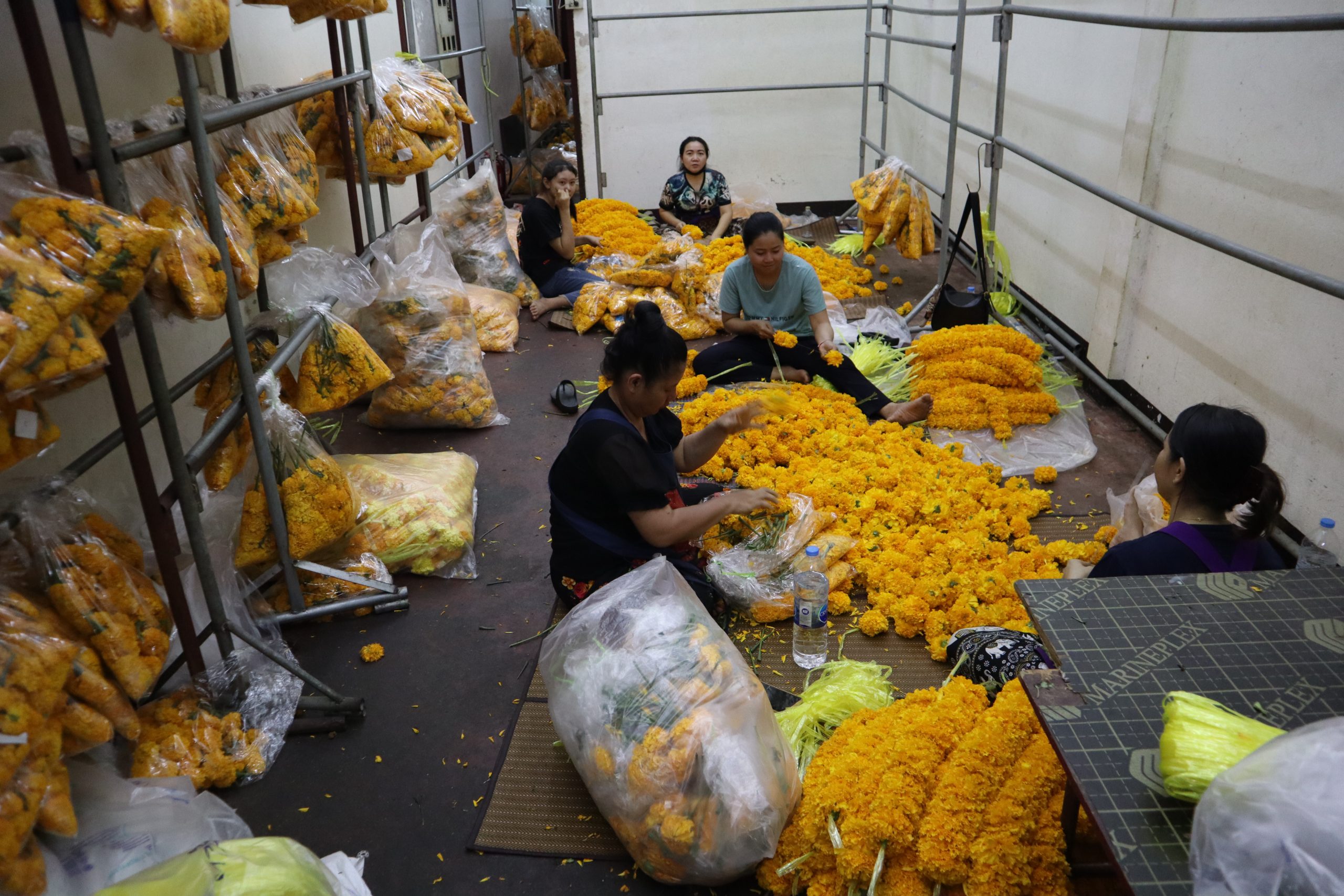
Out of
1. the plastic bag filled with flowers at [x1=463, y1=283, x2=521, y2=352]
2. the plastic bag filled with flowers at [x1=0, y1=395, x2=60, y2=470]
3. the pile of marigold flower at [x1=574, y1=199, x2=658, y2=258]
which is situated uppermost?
A: the plastic bag filled with flowers at [x1=0, y1=395, x2=60, y2=470]

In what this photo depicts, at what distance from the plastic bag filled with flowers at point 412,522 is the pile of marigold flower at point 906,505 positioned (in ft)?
3.56

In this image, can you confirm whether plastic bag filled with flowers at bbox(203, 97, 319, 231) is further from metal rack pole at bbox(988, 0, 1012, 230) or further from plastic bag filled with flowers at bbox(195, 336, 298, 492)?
metal rack pole at bbox(988, 0, 1012, 230)

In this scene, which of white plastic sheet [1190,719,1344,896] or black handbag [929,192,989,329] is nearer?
white plastic sheet [1190,719,1344,896]

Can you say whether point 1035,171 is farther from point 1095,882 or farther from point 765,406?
point 1095,882

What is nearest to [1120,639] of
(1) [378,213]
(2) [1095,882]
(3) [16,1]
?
(2) [1095,882]

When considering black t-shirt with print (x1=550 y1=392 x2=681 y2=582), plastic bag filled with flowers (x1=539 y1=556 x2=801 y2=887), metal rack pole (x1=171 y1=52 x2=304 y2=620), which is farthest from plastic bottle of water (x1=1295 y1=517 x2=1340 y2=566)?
metal rack pole (x1=171 y1=52 x2=304 y2=620)

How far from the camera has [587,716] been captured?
225 cm

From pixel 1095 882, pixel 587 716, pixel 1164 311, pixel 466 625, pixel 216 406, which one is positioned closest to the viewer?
pixel 1095 882

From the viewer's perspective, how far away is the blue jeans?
644 cm

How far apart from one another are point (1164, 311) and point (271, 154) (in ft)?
12.8

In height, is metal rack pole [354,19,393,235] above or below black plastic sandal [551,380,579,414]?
above

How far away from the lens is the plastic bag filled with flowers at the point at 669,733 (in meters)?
2.06

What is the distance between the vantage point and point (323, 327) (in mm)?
3398

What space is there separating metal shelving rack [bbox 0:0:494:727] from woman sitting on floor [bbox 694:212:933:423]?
2153 millimetres
